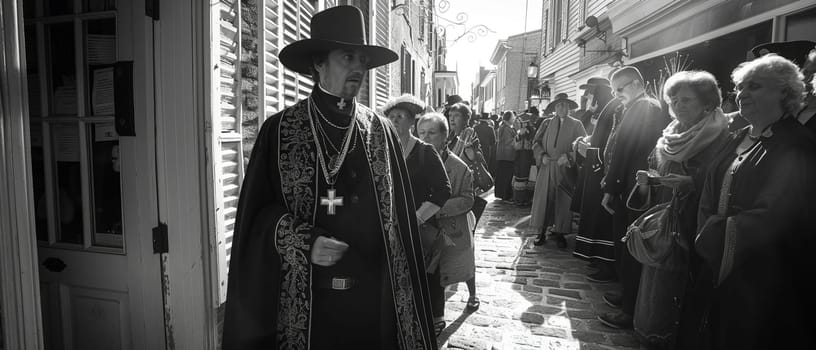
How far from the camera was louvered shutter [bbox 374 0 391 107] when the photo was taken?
675 centimetres

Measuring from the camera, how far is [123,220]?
2.36 m

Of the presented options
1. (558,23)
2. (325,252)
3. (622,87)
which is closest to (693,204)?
(622,87)

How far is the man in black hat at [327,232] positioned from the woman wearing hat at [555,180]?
4.63m

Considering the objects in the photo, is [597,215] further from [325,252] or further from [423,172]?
[325,252]

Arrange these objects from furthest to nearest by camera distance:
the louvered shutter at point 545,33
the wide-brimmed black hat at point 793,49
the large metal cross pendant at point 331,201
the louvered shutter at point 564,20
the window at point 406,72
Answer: the louvered shutter at point 545,33 → the louvered shutter at point 564,20 → the window at point 406,72 → the wide-brimmed black hat at point 793,49 → the large metal cross pendant at point 331,201

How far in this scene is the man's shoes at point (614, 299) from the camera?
4078 mm

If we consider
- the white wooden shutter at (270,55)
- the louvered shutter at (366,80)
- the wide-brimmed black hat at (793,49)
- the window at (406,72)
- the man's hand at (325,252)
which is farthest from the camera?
the window at (406,72)

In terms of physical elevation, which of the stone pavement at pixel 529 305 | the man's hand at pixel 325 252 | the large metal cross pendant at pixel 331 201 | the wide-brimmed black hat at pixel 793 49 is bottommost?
the stone pavement at pixel 529 305

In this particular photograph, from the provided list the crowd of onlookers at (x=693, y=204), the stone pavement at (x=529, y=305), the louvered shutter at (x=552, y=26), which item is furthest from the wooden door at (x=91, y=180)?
the louvered shutter at (x=552, y=26)

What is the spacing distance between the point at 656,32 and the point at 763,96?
8.55 m

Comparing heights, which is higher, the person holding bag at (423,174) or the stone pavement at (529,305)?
the person holding bag at (423,174)

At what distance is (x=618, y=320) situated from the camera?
3.69m

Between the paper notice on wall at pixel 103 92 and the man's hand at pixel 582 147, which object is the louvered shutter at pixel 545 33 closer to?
the man's hand at pixel 582 147

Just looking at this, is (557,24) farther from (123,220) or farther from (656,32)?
(123,220)
